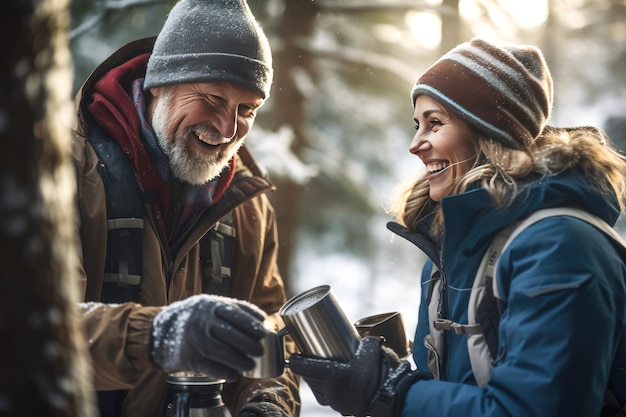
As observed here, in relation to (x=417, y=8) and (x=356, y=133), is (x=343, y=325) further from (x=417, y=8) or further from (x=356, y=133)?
(x=356, y=133)

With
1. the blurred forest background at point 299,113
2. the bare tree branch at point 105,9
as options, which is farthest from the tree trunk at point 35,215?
the bare tree branch at point 105,9

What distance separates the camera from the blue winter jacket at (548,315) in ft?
7.32

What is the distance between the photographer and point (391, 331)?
10.1 feet

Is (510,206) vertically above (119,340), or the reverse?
(510,206)

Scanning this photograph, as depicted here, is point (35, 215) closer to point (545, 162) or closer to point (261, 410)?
point (545, 162)

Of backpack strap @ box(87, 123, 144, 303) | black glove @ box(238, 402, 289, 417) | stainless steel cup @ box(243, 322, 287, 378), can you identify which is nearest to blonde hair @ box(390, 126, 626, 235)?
stainless steel cup @ box(243, 322, 287, 378)

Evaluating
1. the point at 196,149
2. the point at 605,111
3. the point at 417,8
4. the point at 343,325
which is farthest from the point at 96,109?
the point at 605,111

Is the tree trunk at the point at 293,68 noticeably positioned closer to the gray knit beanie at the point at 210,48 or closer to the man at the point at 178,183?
the man at the point at 178,183

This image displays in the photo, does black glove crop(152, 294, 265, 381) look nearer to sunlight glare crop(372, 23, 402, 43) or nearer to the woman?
the woman

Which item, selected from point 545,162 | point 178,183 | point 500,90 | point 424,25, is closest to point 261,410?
point 178,183

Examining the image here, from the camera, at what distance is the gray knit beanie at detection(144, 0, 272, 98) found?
11.0 feet

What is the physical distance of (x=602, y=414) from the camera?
2.44 meters

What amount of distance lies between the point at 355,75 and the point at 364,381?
25.4ft

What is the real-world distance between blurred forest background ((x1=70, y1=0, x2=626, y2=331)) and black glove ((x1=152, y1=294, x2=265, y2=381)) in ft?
15.2
